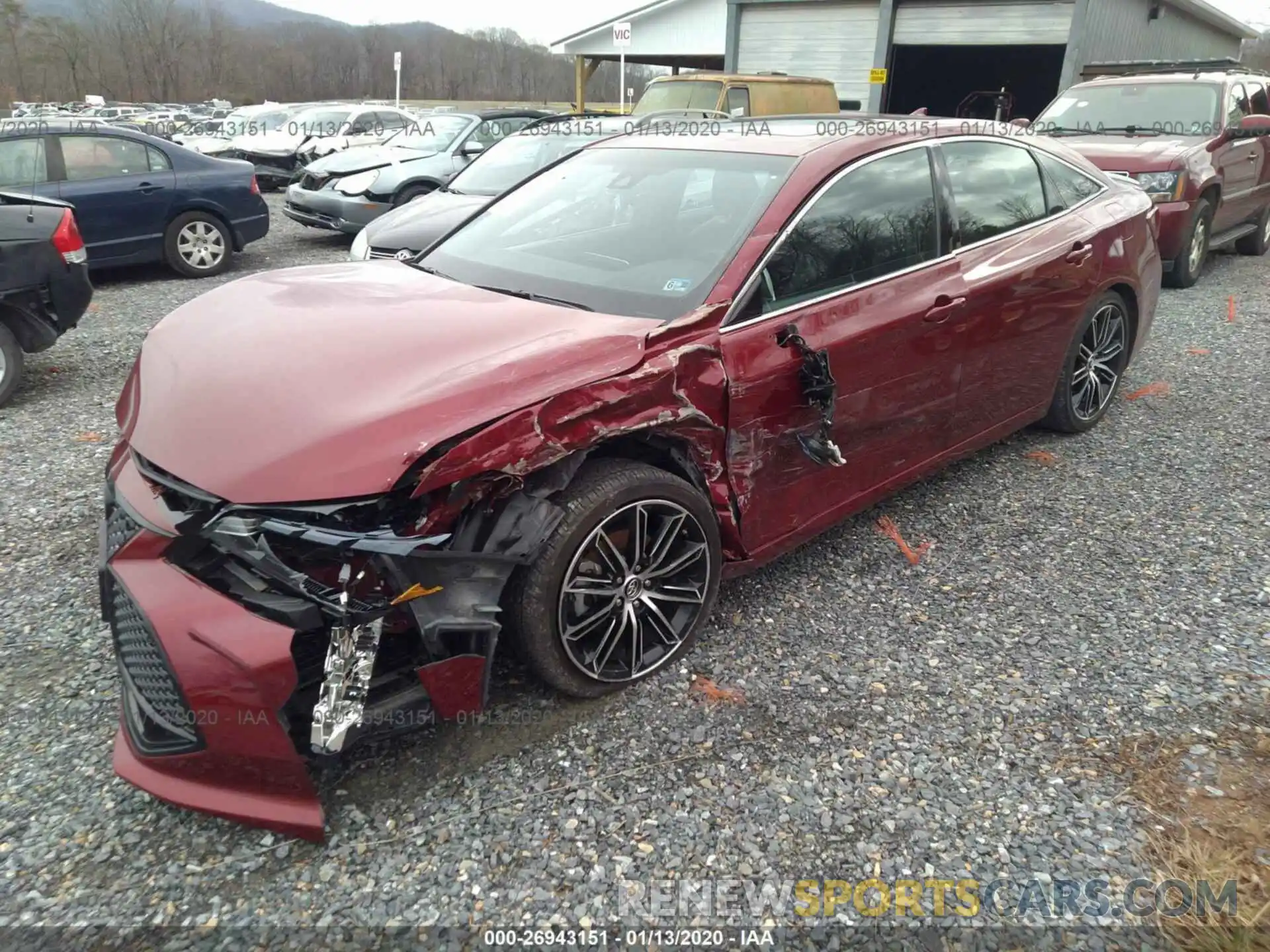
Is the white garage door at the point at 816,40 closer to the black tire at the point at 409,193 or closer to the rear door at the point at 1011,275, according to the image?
the black tire at the point at 409,193

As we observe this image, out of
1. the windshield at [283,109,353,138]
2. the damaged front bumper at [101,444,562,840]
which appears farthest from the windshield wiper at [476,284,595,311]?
the windshield at [283,109,353,138]

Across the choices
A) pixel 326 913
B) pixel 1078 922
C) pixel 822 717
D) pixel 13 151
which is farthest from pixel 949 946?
pixel 13 151

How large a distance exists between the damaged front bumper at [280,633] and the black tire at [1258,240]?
10933 millimetres

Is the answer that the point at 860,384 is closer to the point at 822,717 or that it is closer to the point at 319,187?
the point at 822,717

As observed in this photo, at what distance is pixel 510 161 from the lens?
27.5 ft

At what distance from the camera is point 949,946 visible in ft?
6.57

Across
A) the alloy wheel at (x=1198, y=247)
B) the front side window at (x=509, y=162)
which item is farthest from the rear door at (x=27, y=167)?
the alloy wheel at (x=1198, y=247)

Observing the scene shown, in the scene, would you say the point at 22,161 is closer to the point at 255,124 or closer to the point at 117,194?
the point at 117,194

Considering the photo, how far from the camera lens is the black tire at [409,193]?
10420 millimetres

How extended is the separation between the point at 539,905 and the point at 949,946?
0.99 metres

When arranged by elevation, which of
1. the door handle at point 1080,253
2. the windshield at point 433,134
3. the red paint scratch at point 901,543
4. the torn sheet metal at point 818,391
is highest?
the windshield at point 433,134

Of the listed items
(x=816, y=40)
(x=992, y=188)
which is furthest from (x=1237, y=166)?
(x=816, y=40)

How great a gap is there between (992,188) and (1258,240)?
8.60 metres

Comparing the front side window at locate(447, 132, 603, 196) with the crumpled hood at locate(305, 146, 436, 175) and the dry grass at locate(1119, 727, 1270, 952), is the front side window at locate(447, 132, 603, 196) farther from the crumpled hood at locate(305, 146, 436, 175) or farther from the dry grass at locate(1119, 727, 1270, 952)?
the dry grass at locate(1119, 727, 1270, 952)
